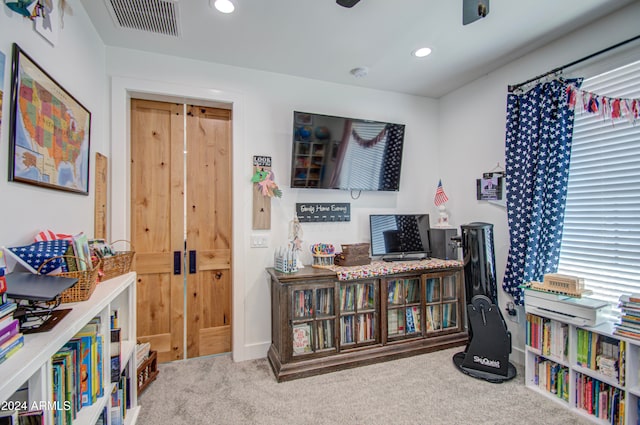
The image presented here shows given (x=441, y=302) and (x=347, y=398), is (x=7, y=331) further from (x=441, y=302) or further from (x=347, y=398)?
(x=441, y=302)

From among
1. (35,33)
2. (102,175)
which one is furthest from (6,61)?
(102,175)

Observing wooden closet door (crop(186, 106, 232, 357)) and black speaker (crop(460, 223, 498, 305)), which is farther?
wooden closet door (crop(186, 106, 232, 357))

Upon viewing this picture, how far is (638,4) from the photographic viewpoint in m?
1.87

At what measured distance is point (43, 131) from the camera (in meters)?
1.41

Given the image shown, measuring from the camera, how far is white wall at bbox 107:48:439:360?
7.80ft

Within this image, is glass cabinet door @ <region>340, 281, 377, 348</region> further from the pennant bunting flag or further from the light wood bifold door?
the pennant bunting flag

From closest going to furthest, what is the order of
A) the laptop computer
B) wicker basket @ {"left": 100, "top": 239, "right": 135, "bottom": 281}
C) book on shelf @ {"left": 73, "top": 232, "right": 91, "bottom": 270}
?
the laptop computer
book on shelf @ {"left": 73, "top": 232, "right": 91, "bottom": 270}
wicker basket @ {"left": 100, "top": 239, "right": 135, "bottom": 281}

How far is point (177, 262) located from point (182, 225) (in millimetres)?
333

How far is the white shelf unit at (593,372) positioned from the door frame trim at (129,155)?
86.4 inches

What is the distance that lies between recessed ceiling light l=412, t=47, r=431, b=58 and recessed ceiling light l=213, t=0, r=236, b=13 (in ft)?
4.75

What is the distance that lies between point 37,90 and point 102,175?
0.95 meters

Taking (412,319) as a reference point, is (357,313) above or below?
above

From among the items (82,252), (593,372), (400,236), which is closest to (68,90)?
(82,252)

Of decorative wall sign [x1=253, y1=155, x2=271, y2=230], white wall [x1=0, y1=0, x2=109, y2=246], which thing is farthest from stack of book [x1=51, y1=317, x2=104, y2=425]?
decorative wall sign [x1=253, y1=155, x2=271, y2=230]
